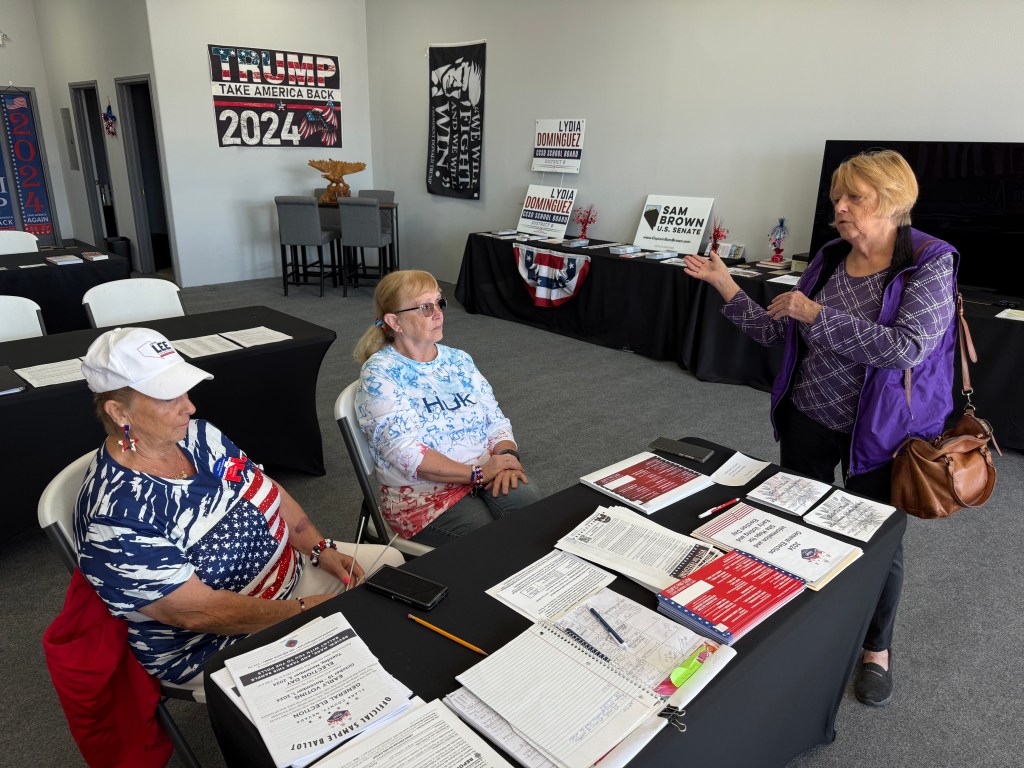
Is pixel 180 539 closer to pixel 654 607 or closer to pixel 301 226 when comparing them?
pixel 654 607

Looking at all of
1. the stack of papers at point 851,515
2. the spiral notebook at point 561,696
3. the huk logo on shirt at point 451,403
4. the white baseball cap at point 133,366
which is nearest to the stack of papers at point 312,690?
the spiral notebook at point 561,696

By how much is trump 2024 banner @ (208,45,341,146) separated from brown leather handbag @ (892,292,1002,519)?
7062mm

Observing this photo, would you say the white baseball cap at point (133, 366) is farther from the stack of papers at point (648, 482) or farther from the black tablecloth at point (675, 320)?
the black tablecloth at point (675, 320)

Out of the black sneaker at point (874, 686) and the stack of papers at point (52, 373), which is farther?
the stack of papers at point (52, 373)

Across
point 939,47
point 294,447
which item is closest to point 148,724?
point 294,447

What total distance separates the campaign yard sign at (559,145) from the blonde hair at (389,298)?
4337mm

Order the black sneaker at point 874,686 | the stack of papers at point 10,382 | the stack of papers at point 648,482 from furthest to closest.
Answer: the stack of papers at point 10,382 → the black sneaker at point 874,686 → the stack of papers at point 648,482

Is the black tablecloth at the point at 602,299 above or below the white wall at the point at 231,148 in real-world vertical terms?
below

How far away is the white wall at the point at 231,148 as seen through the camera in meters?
6.58

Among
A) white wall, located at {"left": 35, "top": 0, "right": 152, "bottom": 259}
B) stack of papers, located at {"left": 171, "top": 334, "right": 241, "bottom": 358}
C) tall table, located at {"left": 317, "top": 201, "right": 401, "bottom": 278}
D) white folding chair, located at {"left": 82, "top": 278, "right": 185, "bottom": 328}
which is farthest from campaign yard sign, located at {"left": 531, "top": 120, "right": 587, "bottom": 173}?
stack of papers, located at {"left": 171, "top": 334, "right": 241, "bottom": 358}

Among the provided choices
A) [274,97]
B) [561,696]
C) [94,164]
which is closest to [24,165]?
[94,164]

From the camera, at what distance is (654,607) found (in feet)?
4.04

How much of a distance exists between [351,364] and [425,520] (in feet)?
9.97

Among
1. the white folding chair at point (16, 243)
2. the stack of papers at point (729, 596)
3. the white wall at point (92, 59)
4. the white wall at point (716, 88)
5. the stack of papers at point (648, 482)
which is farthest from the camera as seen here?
the white wall at point (92, 59)
